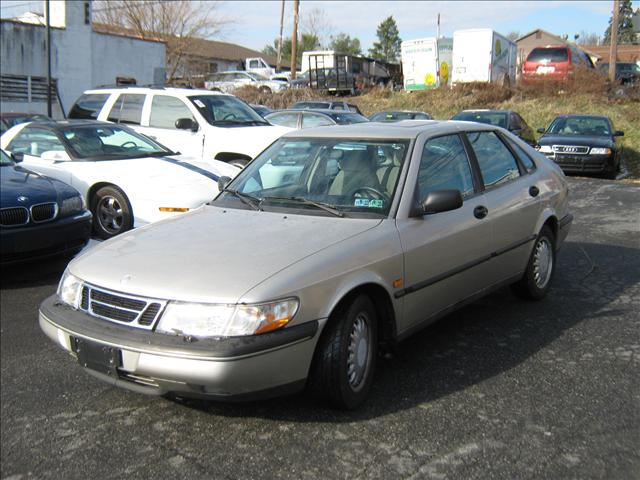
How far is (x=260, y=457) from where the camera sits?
3236 millimetres

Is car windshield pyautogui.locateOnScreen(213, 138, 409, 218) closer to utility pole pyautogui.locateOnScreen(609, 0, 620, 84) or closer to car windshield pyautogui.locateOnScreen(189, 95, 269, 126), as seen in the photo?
car windshield pyautogui.locateOnScreen(189, 95, 269, 126)

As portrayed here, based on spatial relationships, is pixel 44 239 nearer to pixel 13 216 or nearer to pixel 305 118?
pixel 13 216

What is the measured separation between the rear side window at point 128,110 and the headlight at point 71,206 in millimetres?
4049

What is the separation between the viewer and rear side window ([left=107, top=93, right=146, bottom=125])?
35.1 feet

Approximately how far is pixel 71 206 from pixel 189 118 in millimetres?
3835

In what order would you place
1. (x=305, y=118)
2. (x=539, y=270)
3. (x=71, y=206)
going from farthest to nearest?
1. (x=305, y=118)
2. (x=71, y=206)
3. (x=539, y=270)

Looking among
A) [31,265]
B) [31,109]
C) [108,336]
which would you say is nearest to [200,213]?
[108,336]

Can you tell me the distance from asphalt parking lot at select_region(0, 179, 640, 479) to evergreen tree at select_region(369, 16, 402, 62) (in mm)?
80355

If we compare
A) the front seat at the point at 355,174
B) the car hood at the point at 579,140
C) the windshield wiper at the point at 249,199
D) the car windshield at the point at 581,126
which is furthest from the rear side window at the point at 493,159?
the car windshield at the point at 581,126

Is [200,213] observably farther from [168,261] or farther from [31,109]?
[31,109]


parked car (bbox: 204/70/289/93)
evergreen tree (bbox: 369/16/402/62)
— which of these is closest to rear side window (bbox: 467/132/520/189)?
parked car (bbox: 204/70/289/93)

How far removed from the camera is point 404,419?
3.56 m

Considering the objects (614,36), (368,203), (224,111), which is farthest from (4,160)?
(614,36)

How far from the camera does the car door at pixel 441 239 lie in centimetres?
404
